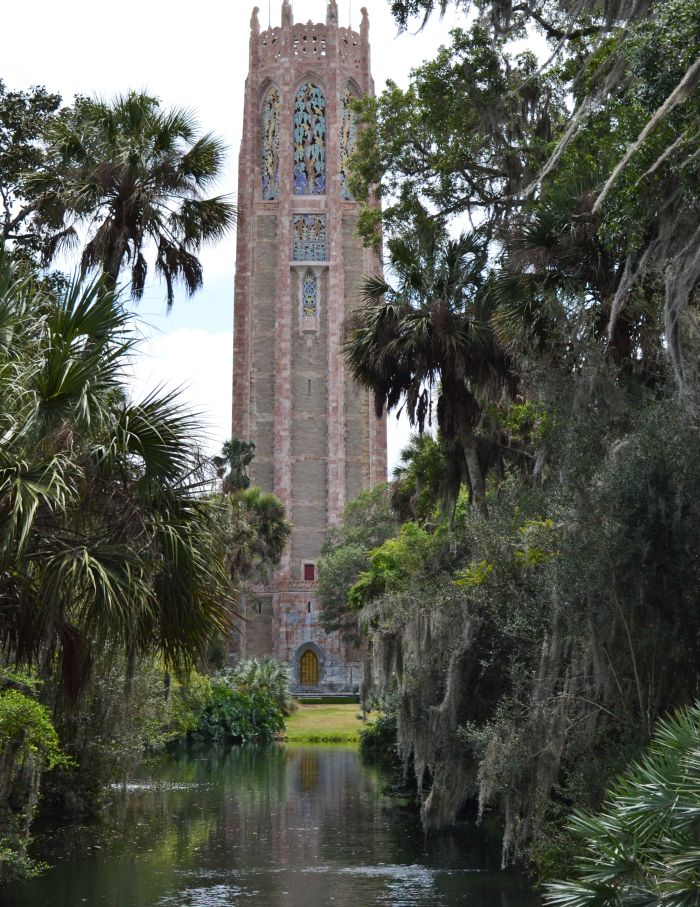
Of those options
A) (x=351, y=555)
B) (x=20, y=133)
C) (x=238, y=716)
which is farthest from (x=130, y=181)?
(x=351, y=555)

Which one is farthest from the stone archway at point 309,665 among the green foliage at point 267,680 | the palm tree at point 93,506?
the palm tree at point 93,506

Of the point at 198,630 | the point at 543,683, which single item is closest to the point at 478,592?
the point at 543,683

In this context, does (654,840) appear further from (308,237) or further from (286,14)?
(286,14)

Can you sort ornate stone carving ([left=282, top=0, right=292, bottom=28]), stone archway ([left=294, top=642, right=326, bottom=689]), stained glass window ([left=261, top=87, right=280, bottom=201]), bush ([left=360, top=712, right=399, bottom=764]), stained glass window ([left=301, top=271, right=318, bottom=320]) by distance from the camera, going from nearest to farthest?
bush ([left=360, top=712, right=399, bottom=764])
stone archway ([left=294, top=642, right=326, bottom=689])
stained glass window ([left=301, top=271, right=318, bottom=320])
stained glass window ([left=261, top=87, right=280, bottom=201])
ornate stone carving ([left=282, top=0, right=292, bottom=28])

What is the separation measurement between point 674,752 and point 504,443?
16.0 meters

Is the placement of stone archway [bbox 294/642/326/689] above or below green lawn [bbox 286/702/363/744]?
above

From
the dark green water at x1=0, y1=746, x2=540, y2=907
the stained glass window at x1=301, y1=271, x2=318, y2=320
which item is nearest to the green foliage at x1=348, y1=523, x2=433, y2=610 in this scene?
the dark green water at x1=0, y1=746, x2=540, y2=907

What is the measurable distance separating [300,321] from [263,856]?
168ft

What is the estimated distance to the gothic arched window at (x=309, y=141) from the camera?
66750mm

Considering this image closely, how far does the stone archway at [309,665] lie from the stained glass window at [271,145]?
27.4m

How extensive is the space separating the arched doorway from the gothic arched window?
27.7 meters

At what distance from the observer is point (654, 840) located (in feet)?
21.9

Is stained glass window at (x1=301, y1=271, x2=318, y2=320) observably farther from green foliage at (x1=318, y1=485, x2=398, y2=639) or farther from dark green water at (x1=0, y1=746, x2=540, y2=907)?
dark green water at (x1=0, y1=746, x2=540, y2=907)

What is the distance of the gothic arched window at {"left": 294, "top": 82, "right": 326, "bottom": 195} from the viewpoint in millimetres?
66750
